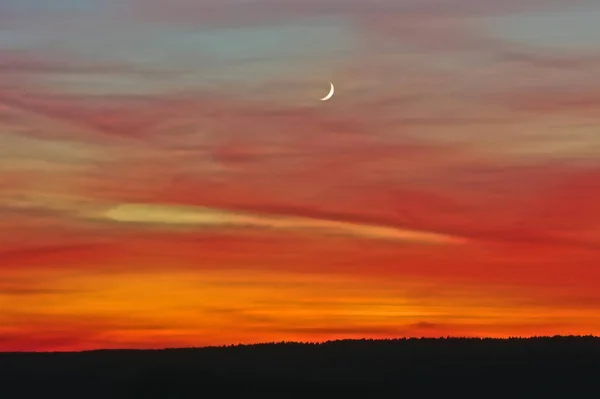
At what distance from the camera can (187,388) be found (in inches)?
2002

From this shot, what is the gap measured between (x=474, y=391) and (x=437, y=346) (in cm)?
863

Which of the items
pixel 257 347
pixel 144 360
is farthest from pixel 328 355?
pixel 144 360

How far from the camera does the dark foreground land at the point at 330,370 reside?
165 feet

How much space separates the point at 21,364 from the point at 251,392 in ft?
41.3

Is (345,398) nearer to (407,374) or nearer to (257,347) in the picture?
(407,374)

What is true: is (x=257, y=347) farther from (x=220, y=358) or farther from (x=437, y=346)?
(x=437, y=346)

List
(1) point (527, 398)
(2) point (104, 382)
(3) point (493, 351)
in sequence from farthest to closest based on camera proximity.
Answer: (3) point (493, 351) → (2) point (104, 382) → (1) point (527, 398)

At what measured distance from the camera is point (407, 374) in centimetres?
5300

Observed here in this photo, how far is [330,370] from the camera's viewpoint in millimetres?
54125

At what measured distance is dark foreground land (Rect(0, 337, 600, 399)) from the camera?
50.4 metres

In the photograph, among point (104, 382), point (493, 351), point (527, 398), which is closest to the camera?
point (527, 398)

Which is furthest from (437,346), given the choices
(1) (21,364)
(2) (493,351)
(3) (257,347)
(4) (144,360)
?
(1) (21,364)

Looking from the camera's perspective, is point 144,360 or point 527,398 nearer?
point 527,398

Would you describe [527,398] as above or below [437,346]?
below
